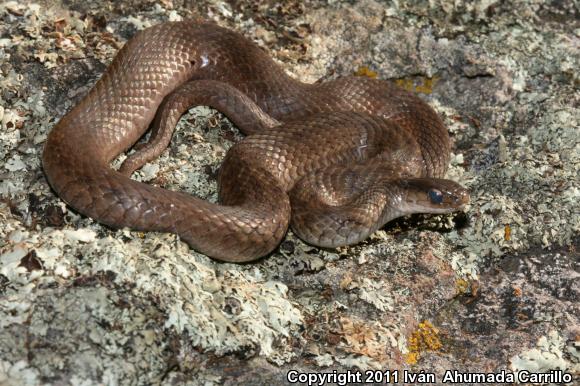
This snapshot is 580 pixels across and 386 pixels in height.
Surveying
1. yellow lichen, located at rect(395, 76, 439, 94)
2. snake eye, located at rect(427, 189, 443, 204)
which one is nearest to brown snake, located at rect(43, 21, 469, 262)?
snake eye, located at rect(427, 189, 443, 204)

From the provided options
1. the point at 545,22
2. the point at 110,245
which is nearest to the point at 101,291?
the point at 110,245

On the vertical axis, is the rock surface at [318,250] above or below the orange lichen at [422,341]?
above

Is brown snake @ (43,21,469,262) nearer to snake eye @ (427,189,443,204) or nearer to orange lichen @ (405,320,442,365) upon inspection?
snake eye @ (427,189,443,204)

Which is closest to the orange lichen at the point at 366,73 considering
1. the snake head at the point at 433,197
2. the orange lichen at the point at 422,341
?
the snake head at the point at 433,197

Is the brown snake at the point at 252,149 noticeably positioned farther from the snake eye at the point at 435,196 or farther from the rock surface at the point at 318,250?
the rock surface at the point at 318,250

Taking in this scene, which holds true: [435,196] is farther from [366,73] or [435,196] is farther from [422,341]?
[366,73]

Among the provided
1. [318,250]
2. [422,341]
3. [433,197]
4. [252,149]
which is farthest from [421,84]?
[422,341]

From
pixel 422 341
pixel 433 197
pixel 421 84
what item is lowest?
pixel 422 341
